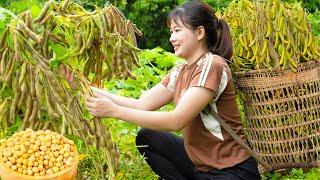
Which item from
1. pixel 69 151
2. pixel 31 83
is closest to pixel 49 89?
pixel 31 83

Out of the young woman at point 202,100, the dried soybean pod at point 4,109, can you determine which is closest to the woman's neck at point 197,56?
the young woman at point 202,100

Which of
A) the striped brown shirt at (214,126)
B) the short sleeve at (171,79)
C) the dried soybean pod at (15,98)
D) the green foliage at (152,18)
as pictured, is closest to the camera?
the dried soybean pod at (15,98)

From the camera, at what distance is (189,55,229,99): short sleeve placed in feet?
12.3

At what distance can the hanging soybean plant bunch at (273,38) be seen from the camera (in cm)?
440

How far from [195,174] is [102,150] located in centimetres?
70

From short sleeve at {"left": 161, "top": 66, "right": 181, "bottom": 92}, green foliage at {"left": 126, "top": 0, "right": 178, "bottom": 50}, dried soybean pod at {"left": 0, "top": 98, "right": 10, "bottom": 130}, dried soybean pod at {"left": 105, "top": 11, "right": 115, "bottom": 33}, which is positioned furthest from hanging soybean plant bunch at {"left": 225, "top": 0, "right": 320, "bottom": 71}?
green foliage at {"left": 126, "top": 0, "right": 178, "bottom": 50}

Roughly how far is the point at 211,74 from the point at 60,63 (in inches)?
31.2

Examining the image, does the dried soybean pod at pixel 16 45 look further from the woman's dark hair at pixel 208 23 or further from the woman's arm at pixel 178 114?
the woman's dark hair at pixel 208 23

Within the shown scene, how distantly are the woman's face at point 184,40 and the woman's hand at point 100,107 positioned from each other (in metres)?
0.53

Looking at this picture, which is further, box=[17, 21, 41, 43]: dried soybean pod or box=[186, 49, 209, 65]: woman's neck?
box=[186, 49, 209, 65]: woman's neck

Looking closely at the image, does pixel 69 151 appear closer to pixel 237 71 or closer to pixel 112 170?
pixel 112 170

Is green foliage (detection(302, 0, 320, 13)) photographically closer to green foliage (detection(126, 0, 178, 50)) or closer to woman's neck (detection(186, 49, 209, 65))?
green foliage (detection(126, 0, 178, 50))

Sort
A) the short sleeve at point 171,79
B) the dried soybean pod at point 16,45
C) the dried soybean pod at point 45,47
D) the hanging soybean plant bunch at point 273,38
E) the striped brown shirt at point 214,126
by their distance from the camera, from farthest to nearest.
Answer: the hanging soybean plant bunch at point 273,38 < the short sleeve at point 171,79 < the striped brown shirt at point 214,126 < the dried soybean pod at point 45,47 < the dried soybean pod at point 16,45

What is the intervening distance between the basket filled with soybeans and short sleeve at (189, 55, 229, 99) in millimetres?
610
